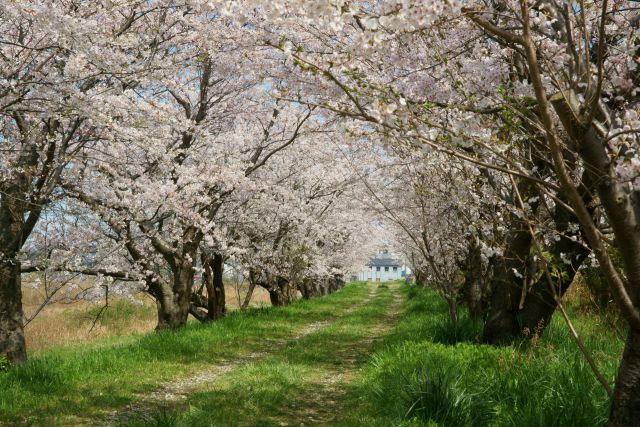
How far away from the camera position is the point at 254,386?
309 inches

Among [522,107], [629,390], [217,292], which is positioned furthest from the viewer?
[217,292]

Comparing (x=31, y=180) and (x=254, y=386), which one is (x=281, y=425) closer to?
(x=254, y=386)

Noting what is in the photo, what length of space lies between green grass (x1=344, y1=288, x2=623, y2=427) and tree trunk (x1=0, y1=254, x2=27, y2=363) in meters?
5.76

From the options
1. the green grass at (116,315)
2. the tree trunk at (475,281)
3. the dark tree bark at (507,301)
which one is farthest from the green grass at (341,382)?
the green grass at (116,315)

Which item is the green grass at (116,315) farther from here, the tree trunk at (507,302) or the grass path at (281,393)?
the tree trunk at (507,302)

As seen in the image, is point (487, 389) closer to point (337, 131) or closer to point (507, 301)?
point (507, 301)

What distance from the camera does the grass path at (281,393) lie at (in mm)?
6297

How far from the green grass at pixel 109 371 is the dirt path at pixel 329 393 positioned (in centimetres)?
214

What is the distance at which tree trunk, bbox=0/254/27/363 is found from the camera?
920cm

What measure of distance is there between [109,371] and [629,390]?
7.29 meters

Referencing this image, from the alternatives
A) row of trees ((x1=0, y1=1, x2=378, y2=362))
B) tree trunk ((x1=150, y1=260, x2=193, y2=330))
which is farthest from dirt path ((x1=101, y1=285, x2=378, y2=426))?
tree trunk ((x1=150, y1=260, x2=193, y2=330))

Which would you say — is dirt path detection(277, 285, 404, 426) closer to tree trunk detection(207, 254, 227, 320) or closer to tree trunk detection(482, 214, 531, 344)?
tree trunk detection(482, 214, 531, 344)

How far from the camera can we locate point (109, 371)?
8.58 m

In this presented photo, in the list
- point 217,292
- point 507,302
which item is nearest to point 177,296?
point 217,292
